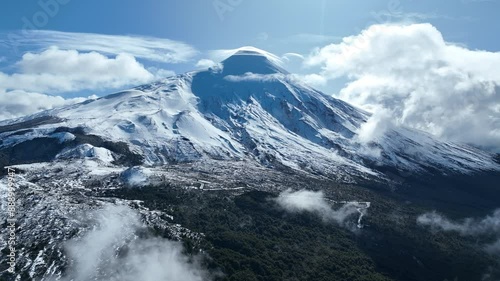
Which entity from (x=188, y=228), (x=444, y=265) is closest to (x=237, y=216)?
(x=188, y=228)

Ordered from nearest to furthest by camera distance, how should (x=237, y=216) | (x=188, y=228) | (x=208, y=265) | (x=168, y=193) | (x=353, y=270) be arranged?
(x=208, y=265)
(x=353, y=270)
(x=188, y=228)
(x=237, y=216)
(x=168, y=193)

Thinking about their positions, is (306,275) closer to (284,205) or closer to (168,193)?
(284,205)

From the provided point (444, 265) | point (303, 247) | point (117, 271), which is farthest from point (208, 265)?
point (444, 265)

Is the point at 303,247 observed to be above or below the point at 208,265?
above

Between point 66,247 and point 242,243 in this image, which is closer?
point 66,247

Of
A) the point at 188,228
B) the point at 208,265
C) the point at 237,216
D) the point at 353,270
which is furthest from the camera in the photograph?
the point at 237,216

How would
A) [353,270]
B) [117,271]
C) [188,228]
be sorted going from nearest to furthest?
[117,271] < [353,270] < [188,228]

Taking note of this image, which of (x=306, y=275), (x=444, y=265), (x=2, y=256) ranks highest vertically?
(x=444, y=265)

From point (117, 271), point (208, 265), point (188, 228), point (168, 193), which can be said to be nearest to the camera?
point (117, 271)

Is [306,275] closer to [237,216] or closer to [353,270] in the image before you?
[353,270]
